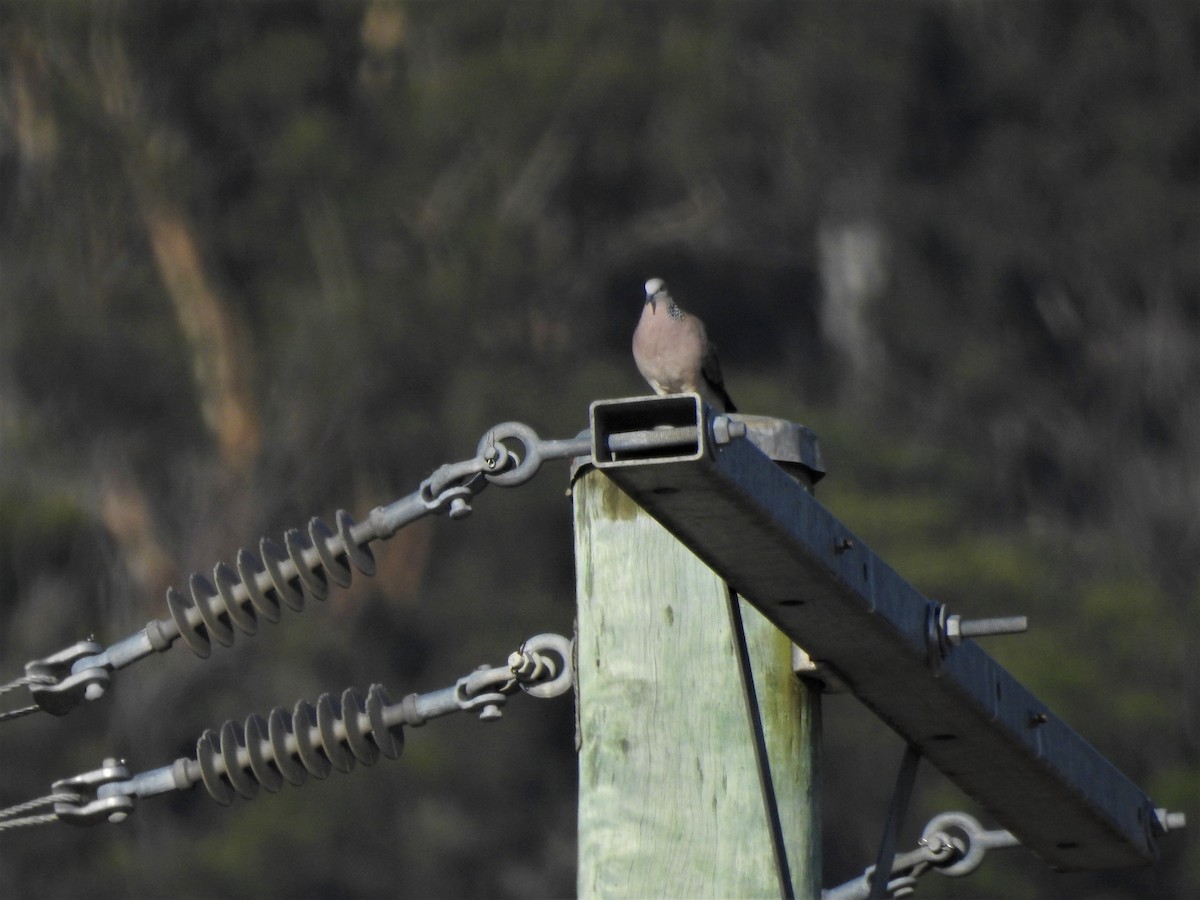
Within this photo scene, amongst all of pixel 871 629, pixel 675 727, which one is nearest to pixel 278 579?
pixel 675 727

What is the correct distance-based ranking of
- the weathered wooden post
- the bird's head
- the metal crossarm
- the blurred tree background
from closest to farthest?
the metal crossarm → the weathered wooden post → the bird's head → the blurred tree background

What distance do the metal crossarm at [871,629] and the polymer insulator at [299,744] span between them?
2.81 feet

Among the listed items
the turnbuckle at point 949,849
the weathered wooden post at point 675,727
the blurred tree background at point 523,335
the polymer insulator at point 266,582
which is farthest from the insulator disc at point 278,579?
the blurred tree background at point 523,335

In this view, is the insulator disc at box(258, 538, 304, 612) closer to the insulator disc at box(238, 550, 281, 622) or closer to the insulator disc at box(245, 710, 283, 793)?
the insulator disc at box(238, 550, 281, 622)

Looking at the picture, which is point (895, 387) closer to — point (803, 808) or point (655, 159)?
point (655, 159)

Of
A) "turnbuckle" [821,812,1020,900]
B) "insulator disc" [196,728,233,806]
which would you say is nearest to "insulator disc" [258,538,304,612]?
"insulator disc" [196,728,233,806]

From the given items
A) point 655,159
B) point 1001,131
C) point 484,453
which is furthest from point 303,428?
point 484,453

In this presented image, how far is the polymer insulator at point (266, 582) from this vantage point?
3.98m

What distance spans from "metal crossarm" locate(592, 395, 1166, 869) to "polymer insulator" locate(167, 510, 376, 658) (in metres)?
0.99

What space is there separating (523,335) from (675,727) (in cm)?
1886

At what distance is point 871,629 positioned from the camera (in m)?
3.11

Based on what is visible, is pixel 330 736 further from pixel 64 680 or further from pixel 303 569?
pixel 64 680

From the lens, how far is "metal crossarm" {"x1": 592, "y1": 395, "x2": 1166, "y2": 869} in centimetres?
266

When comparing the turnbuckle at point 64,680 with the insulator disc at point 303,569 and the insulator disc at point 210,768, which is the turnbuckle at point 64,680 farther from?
the insulator disc at point 303,569
